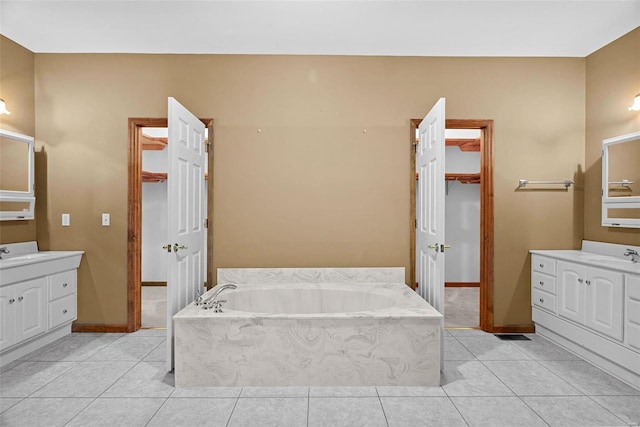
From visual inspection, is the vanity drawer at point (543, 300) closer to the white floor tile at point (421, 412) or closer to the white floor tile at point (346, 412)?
the white floor tile at point (421, 412)

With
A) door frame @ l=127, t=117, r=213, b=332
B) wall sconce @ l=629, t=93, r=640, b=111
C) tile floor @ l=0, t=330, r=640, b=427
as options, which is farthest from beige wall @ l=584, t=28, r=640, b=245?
door frame @ l=127, t=117, r=213, b=332

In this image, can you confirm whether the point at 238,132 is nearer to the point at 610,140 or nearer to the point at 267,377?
the point at 267,377

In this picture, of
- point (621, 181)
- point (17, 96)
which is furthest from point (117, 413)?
point (621, 181)

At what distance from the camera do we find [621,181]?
8.92 feet

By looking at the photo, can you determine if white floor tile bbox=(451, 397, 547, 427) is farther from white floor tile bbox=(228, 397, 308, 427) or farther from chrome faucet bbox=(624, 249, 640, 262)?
chrome faucet bbox=(624, 249, 640, 262)

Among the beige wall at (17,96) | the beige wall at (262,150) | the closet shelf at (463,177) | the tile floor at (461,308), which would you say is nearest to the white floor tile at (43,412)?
the beige wall at (262,150)

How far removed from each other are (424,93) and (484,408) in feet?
8.57

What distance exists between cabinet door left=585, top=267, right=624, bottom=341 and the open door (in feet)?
3.77

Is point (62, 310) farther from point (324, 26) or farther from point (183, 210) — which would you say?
point (324, 26)

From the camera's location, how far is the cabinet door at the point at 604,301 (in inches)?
85.4

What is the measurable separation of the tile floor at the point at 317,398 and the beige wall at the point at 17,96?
115 centimetres

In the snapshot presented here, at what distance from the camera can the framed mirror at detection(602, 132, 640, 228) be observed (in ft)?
8.54

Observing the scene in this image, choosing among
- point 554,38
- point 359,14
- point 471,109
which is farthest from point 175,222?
point 554,38

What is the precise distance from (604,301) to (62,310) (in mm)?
4415
